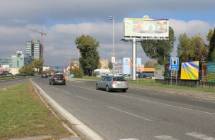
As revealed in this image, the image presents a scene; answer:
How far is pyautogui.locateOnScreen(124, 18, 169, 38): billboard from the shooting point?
80.5m

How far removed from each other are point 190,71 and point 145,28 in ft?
108

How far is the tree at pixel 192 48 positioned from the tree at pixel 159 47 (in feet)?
8.49

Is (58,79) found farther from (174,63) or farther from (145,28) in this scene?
(145,28)

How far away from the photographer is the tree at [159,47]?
10494 centimetres

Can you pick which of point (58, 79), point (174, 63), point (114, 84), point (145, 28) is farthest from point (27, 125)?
point (145, 28)

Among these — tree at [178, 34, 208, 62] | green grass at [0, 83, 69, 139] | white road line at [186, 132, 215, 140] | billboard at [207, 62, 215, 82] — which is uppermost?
tree at [178, 34, 208, 62]

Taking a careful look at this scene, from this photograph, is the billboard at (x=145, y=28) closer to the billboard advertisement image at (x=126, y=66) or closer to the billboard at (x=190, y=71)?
the billboard advertisement image at (x=126, y=66)

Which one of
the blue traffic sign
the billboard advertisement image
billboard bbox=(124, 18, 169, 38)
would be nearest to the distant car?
the blue traffic sign

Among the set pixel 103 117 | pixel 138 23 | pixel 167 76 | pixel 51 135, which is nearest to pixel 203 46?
pixel 138 23

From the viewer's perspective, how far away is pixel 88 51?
120 m

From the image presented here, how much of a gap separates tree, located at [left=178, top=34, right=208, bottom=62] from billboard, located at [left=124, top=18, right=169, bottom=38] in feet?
68.8

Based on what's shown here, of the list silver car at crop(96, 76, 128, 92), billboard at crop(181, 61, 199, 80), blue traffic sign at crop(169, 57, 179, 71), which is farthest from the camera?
blue traffic sign at crop(169, 57, 179, 71)

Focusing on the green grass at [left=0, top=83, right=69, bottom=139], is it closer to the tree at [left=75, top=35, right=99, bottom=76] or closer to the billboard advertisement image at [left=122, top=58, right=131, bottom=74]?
the billboard advertisement image at [left=122, top=58, right=131, bottom=74]

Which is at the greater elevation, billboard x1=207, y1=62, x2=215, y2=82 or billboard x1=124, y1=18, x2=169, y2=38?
billboard x1=124, y1=18, x2=169, y2=38
